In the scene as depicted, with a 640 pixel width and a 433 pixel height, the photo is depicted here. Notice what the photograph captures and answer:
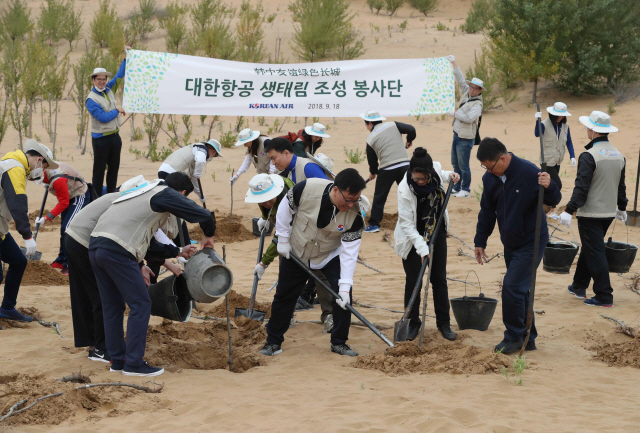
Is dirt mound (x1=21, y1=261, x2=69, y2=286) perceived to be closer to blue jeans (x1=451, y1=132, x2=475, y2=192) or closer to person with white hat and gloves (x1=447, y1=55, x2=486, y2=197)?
person with white hat and gloves (x1=447, y1=55, x2=486, y2=197)

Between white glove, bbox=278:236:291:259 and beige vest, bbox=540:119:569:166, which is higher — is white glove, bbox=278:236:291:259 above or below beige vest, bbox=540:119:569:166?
below

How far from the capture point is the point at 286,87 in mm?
10328

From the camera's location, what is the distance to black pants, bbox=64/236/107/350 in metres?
4.80

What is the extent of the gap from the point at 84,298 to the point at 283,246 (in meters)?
1.59

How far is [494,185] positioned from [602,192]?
1694 millimetres

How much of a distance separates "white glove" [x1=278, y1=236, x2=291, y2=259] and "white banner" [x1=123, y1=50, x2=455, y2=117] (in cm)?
550

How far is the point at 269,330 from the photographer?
5.29 m

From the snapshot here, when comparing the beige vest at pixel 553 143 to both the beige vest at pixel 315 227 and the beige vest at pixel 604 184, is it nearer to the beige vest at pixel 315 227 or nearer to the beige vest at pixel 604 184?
the beige vest at pixel 604 184

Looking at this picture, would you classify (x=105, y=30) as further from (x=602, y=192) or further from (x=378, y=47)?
(x=602, y=192)

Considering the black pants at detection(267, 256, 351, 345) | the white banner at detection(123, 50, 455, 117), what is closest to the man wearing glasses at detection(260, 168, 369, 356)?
the black pants at detection(267, 256, 351, 345)

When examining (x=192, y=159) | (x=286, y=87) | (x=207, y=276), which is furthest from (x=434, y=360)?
(x=286, y=87)

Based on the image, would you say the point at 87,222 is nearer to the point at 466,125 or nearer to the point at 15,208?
the point at 15,208

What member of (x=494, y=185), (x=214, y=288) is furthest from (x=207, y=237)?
(x=494, y=185)

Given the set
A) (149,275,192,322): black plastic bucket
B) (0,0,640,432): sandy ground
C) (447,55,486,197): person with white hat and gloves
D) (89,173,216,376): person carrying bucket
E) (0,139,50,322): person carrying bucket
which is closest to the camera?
(0,0,640,432): sandy ground
